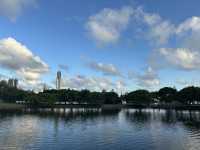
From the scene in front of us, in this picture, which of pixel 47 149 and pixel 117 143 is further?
pixel 117 143

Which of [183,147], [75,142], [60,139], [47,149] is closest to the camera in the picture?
[47,149]

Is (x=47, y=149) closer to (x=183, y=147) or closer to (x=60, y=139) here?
(x=60, y=139)

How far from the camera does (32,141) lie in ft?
194

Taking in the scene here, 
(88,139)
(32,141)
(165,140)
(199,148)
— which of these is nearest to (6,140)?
(32,141)

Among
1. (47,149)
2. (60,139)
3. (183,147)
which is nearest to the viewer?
(47,149)

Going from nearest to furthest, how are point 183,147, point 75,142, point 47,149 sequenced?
1. point 47,149
2. point 183,147
3. point 75,142

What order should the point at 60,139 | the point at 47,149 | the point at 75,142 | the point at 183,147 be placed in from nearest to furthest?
1. the point at 47,149
2. the point at 183,147
3. the point at 75,142
4. the point at 60,139

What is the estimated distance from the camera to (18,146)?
52.6 meters

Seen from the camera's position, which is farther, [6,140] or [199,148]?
[6,140]

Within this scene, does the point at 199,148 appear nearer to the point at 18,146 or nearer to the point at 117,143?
the point at 117,143

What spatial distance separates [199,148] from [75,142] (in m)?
23.4

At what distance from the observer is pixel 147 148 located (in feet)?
177

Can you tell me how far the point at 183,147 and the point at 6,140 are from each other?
1354 inches

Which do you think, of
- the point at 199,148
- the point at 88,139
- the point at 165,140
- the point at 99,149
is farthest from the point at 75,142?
the point at 199,148
